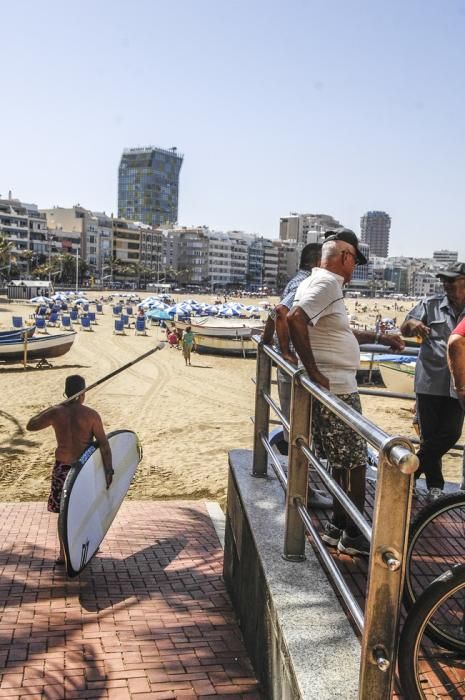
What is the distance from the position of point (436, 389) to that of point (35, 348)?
2217 centimetres

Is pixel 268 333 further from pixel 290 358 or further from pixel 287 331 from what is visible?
pixel 290 358

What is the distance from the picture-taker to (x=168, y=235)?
5906 inches

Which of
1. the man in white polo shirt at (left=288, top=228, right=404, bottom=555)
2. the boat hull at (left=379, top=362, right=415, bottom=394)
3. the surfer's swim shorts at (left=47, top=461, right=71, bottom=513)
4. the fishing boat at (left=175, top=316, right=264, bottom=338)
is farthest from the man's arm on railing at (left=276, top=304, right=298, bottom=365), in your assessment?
the fishing boat at (left=175, top=316, right=264, bottom=338)

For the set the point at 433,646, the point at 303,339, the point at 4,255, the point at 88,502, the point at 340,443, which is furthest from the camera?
the point at 4,255

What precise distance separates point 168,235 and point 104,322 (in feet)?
338

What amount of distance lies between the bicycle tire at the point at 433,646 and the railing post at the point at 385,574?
0.49 ft

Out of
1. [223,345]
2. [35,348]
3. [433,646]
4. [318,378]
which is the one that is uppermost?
[318,378]

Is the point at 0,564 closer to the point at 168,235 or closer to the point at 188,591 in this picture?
the point at 188,591

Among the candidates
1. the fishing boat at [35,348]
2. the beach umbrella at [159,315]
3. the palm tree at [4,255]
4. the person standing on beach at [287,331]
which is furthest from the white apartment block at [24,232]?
the person standing on beach at [287,331]

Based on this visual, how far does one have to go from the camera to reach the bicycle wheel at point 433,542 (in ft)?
7.99

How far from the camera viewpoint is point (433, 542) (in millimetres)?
2750

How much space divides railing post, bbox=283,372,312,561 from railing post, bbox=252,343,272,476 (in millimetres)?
1070

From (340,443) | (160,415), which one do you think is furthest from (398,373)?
(340,443)

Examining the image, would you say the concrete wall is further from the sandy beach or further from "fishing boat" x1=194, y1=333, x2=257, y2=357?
"fishing boat" x1=194, y1=333, x2=257, y2=357
